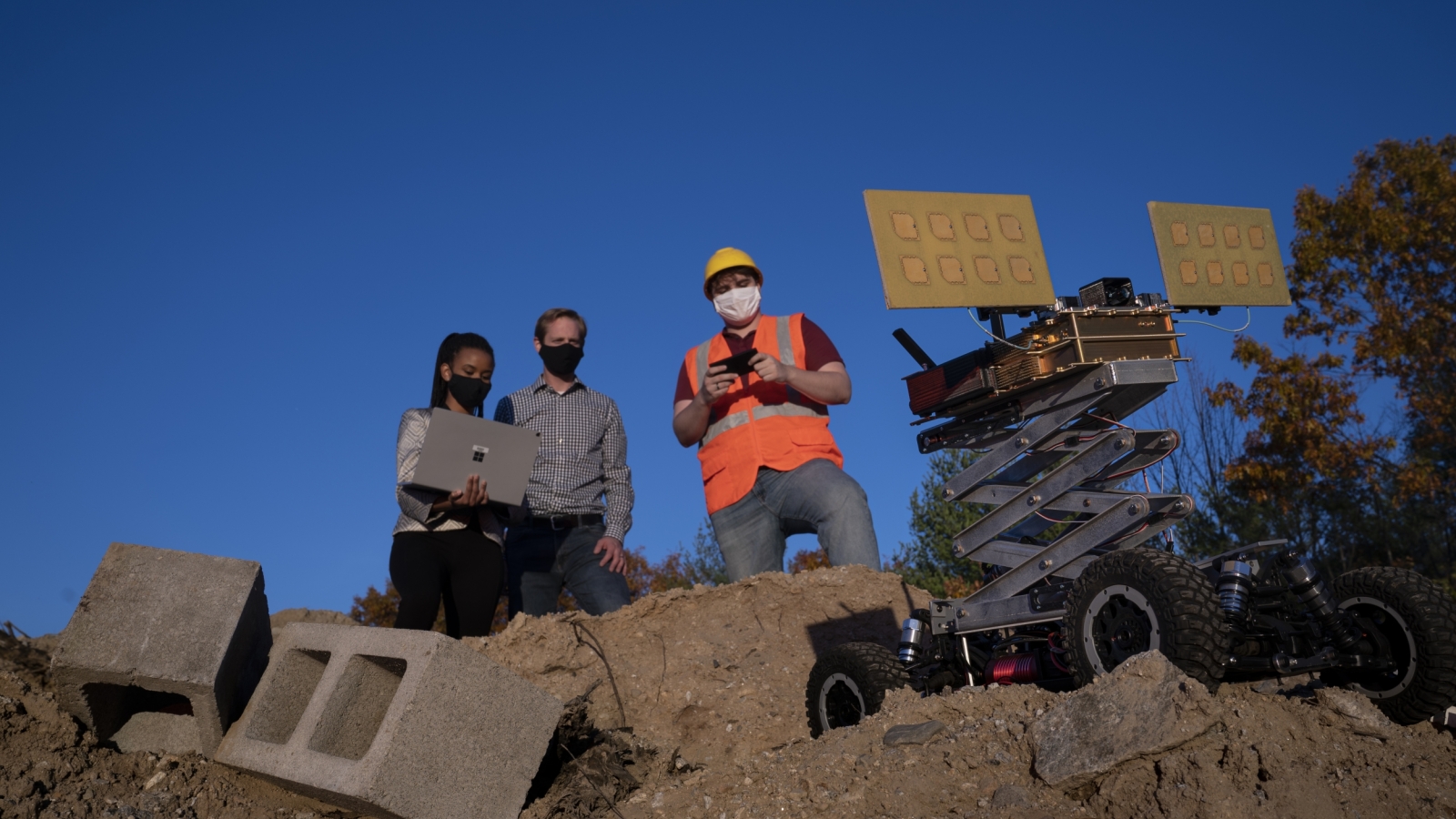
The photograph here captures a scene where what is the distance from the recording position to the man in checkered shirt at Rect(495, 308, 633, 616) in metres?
6.50

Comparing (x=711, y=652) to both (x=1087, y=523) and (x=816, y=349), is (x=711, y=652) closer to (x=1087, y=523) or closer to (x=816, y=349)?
(x=816, y=349)

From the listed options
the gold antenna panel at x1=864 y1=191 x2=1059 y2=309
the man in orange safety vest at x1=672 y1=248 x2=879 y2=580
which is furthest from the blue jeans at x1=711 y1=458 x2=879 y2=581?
the gold antenna panel at x1=864 y1=191 x2=1059 y2=309

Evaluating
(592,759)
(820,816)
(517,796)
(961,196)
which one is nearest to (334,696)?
(517,796)

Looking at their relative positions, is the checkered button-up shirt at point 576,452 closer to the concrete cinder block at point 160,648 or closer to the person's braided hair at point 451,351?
the person's braided hair at point 451,351

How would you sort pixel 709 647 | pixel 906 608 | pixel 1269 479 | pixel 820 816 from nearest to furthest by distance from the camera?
pixel 820 816 < pixel 709 647 < pixel 906 608 < pixel 1269 479

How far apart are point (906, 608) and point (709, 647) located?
67.5 inches

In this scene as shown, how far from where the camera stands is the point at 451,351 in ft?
20.7

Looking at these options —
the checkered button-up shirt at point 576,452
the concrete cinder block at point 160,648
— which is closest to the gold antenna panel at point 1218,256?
the checkered button-up shirt at point 576,452

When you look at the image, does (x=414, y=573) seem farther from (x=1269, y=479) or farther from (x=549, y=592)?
(x=1269, y=479)

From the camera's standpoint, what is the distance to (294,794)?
451cm

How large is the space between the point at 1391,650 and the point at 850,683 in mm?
2203

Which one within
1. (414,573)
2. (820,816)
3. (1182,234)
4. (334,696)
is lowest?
(820,816)

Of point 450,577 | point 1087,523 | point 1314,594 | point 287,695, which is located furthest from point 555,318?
point 1314,594

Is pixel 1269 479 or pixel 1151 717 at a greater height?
pixel 1269 479
